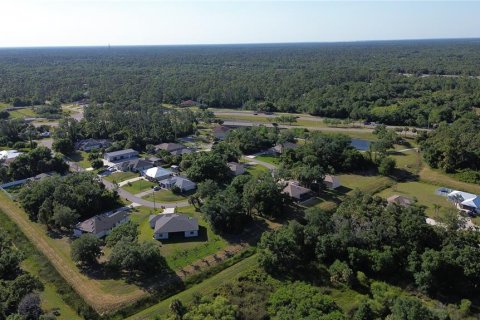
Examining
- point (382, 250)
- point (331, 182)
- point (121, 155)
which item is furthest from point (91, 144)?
point (382, 250)

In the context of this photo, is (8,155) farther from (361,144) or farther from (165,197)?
(361,144)

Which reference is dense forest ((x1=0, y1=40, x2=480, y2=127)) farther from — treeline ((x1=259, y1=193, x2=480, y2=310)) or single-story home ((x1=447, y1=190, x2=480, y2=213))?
treeline ((x1=259, y1=193, x2=480, y2=310))

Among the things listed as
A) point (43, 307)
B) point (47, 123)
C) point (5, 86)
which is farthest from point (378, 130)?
point (5, 86)

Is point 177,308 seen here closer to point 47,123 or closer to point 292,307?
point 292,307

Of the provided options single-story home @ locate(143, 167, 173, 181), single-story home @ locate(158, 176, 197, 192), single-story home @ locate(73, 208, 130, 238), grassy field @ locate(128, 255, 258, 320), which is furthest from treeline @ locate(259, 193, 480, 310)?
single-story home @ locate(143, 167, 173, 181)

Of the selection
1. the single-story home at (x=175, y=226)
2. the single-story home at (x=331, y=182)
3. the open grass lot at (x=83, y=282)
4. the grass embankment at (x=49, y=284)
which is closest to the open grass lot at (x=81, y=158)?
the open grass lot at (x=83, y=282)

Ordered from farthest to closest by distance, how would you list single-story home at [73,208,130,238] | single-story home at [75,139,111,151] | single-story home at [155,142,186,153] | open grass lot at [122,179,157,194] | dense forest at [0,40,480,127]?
dense forest at [0,40,480,127] < single-story home at [75,139,111,151] < single-story home at [155,142,186,153] < open grass lot at [122,179,157,194] < single-story home at [73,208,130,238]
